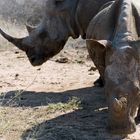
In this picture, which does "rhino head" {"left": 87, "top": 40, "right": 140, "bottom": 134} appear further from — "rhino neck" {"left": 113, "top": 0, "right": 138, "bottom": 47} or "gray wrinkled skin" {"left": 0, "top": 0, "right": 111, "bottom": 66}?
"gray wrinkled skin" {"left": 0, "top": 0, "right": 111, "bottom": 66}

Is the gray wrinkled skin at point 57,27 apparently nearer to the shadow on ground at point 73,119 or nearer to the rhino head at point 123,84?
the shadow on ground at point 73,119

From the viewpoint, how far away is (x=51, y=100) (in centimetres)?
903

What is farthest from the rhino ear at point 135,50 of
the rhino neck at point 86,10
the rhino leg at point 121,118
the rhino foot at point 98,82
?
the rhino foot at point 98,82

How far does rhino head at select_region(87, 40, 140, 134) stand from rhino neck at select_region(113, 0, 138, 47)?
0.11 m

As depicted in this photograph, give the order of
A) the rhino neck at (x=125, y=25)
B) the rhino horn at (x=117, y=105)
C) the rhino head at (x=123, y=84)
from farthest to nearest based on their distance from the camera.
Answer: the rhino neck at (x=125, y=25) → the rhino head at (x=123, y=84) → the rhino horn at (x=117, y=105)

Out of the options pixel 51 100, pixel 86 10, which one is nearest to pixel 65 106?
pixel 51 100

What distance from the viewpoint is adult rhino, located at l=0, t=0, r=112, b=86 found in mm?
9664

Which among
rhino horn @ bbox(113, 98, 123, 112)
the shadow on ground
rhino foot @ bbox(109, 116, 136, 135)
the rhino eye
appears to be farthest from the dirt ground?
the rhino eye

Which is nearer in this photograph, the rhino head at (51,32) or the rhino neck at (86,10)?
the rhino neck at (86,10)

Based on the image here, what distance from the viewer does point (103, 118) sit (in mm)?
7801

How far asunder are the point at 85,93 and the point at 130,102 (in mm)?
2772

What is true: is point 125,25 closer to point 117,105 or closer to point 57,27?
point 117,105

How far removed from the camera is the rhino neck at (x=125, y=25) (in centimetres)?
702

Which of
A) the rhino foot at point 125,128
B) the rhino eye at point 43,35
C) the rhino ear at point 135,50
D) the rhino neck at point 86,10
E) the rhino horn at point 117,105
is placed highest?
the rhino ear at point 135,50
